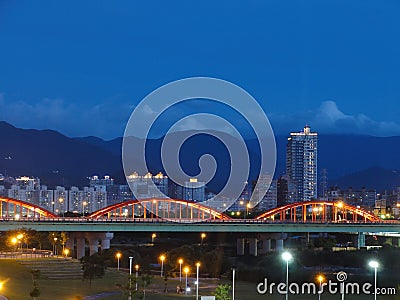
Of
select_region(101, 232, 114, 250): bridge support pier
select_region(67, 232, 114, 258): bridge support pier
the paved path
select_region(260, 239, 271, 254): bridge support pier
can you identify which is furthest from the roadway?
the paved path

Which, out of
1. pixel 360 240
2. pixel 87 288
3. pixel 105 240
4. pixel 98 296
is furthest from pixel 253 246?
pixel 98 296

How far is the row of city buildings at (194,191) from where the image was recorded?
12025 centimetres

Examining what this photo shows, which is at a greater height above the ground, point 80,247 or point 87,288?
point 80,247

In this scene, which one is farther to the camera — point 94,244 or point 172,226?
point 94,244

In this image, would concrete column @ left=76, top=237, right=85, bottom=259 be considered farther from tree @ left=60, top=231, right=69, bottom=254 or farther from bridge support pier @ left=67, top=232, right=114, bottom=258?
tree @ left=60, top=231, right=69, bottom=254

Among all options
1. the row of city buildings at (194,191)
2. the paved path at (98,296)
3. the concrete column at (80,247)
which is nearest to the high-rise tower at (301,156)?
the row of city buildings at (194,191)

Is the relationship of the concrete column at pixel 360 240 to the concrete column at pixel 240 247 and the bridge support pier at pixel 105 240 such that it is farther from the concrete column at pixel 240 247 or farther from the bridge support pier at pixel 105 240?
the bridge support pier at pixel 105 240

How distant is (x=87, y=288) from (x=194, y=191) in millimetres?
102806

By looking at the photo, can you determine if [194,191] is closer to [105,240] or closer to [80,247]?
[105,240]

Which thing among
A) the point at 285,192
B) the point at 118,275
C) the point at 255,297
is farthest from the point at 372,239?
the point at 285,192

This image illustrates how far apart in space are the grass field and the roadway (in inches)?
405

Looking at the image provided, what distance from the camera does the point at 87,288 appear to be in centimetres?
3778

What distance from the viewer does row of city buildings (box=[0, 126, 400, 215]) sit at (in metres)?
120

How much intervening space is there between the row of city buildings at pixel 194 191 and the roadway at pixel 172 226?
100 feet
